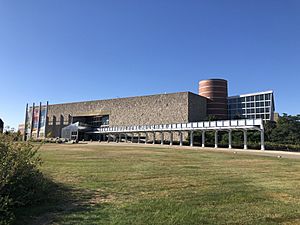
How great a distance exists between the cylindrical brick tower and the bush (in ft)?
237

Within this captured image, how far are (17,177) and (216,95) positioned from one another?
76.7 meters

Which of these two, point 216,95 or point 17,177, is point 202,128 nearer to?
point 216,95

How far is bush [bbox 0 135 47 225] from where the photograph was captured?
18.9ft

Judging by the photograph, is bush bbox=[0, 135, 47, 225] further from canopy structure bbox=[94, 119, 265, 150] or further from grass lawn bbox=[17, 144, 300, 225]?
canopy structure bbox=[94, 119, 265, 150]

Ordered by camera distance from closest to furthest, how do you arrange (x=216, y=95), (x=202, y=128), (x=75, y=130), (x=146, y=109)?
(x=202, y=128)
(x=146, y=109)
(x=216, y=95)
(x=75, y=130)

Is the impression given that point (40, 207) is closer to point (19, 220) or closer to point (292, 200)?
point (19, 220)

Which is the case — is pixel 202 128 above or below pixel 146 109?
below

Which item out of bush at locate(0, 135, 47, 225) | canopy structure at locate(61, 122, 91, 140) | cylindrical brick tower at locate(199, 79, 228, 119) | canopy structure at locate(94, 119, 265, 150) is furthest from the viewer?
canopy structure at locate(61, 122, 91, 140)

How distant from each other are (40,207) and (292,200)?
6583 mm

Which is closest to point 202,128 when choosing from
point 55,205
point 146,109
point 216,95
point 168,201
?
point 146,109

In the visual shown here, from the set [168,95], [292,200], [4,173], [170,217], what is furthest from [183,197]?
[168,95]

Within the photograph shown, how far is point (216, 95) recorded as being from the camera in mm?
79375

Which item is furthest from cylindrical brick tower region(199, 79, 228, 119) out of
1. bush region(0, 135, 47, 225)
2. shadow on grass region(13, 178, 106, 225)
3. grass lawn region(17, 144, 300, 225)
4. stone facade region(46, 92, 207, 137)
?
bush region(0, 135, 47, 225)

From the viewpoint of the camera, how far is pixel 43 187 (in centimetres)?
718
